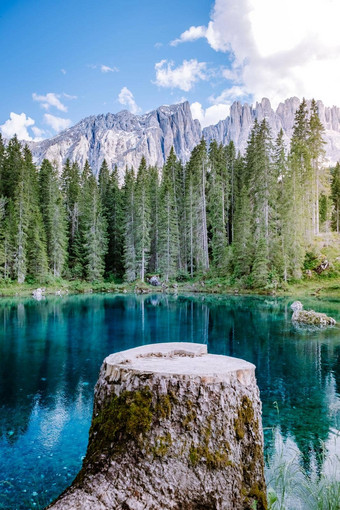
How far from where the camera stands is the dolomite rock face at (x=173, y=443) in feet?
9.51

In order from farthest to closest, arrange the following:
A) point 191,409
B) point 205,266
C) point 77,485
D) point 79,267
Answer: point 79,267
point 205,266
point 191,409
point 77,485

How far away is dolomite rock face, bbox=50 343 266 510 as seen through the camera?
114 inches

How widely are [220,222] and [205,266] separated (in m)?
5.92

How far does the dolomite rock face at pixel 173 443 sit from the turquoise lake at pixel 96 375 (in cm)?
169

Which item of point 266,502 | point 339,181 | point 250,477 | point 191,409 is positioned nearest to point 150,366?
point 191,409

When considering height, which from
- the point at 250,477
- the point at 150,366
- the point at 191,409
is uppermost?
the point at 150,366

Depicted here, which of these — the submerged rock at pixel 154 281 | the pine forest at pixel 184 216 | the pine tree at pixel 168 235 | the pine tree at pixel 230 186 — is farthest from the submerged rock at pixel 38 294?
the pine tree at pixel 230 186

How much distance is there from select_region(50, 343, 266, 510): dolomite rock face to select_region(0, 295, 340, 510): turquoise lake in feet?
5.56

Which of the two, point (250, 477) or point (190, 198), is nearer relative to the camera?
point (250, 477)

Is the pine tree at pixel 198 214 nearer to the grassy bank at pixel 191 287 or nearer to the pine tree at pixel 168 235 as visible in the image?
the pine tree at pixel 168 235

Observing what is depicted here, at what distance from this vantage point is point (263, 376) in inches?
407

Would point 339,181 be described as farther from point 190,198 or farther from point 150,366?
point 150,366

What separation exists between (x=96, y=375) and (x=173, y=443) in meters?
7.80

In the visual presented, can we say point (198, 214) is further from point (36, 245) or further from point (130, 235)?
point (36, 245)
